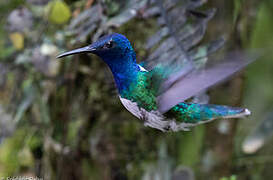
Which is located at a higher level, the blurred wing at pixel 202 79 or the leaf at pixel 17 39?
the leaf at pixel 17 39

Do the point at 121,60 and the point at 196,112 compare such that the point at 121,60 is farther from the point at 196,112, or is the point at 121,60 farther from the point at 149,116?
the point at 196,112

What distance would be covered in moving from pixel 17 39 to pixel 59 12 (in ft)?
0.82

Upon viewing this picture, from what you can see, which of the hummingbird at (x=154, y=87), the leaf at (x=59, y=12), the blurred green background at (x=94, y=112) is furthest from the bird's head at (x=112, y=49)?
the leaf at (x=59, y=12)

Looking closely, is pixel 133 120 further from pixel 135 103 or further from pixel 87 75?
pixel 135 103

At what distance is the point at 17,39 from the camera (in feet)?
5.07

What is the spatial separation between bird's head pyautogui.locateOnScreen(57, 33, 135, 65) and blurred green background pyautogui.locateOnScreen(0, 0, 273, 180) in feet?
1.35

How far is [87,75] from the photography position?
1.80m

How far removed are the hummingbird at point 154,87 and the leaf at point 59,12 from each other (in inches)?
20.2

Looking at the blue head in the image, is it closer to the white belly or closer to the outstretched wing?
the white belly

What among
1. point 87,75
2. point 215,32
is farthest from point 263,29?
point 87,75

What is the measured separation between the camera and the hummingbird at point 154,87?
2.97 feet

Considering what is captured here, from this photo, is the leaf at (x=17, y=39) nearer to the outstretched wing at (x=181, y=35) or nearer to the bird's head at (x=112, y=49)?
the outstretched wing at (x=181, y=35)

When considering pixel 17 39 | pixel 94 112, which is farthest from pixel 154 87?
pixel 94 112

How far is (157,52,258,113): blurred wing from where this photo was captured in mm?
802
